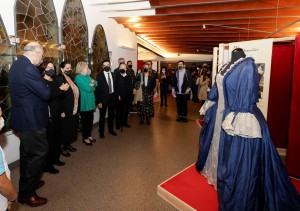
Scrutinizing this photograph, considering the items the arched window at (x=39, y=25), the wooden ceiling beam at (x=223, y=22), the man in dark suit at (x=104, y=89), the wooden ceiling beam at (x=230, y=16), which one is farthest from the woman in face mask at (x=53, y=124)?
the wooden ceiling beam at (x=223, y=22)

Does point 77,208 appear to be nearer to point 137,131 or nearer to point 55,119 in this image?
point 55,119

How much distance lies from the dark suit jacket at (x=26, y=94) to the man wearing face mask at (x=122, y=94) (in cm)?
247

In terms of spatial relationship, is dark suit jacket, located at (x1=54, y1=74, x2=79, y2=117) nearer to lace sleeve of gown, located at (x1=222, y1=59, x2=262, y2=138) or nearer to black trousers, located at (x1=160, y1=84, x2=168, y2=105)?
lace sleeve of gown, located at (x1=222, y1=59, x2=262, y2=138)

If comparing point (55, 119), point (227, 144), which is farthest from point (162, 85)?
point (227, 144)

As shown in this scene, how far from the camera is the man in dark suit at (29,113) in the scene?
1.96 m

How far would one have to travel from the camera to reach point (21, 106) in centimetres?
202

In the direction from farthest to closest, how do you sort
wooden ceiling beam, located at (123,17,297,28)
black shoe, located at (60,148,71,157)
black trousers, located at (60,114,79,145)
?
wooden ceiling beam, located at (123,17,297,28) < black shoe, located at (60,148,71,157) < black trousers, located at (60,114,79,145)

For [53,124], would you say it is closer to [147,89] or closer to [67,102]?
[67,102]

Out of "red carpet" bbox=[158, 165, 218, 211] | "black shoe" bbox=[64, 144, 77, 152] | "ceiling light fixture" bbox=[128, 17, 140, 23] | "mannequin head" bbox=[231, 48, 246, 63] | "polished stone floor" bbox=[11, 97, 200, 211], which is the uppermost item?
Result: "ceiling light fixture" bbox=[128, 17, 140, 23]

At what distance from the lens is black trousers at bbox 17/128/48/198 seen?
2084 mm

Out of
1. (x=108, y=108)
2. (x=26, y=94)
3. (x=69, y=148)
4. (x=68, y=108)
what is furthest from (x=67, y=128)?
(x=26, y=94)

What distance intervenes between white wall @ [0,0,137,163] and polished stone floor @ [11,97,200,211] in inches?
14.0

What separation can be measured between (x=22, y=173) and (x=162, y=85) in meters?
6.54

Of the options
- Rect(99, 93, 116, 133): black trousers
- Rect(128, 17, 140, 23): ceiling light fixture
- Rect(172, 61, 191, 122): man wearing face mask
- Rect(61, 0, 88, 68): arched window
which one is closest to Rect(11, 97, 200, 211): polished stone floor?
Rect(99, 93, 116, 133): black trousers
